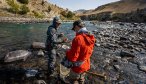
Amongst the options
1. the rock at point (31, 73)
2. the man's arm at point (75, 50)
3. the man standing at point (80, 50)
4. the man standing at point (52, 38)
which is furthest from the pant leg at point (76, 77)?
the rock at point (31, 73)

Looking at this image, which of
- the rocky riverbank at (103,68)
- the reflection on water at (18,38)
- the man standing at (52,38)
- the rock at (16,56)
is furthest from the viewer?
the reflection on water at (18,38)

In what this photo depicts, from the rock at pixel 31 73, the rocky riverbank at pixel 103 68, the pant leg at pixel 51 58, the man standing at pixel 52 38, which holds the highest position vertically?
the man standing at pixel 52 38

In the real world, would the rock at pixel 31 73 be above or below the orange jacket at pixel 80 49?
below

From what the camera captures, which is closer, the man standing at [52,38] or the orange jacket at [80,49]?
the orange jacket at [80,49]

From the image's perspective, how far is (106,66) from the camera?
15.4m

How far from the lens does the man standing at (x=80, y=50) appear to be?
7.49m

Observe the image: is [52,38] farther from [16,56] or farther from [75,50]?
[16,56]

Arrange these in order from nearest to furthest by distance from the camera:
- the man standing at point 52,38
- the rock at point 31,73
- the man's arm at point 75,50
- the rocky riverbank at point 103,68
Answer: the man's arm at point 75,50 < the man standing at point 52,38 < the rocky riverbank at point 103,68 < the rock at point 31,73

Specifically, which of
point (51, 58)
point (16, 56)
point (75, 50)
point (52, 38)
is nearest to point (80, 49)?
point (75, 50)

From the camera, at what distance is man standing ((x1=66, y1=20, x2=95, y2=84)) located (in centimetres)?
749

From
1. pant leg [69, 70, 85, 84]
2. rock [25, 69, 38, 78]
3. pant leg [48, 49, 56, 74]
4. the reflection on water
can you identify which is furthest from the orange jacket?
the reflection on water

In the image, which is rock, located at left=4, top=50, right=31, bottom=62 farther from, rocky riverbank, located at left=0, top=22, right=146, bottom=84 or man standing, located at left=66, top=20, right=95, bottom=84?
man standing, located at left=66, top=20, right=95, bottom=84

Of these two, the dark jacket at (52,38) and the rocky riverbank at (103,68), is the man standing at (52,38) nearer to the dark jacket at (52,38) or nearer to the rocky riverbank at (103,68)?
the dark jacket at (52,38)

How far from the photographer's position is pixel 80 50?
766 cm
